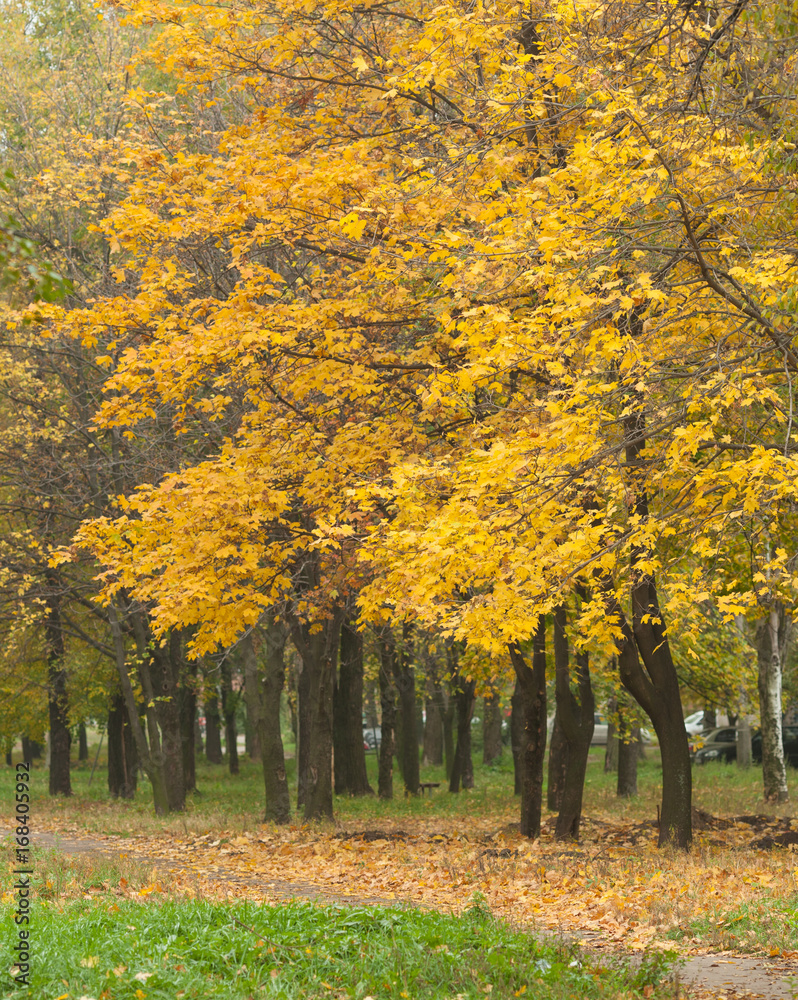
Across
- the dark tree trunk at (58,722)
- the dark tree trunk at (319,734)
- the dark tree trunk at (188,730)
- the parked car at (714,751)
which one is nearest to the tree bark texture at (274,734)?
the dark tree trunk at (319,734)

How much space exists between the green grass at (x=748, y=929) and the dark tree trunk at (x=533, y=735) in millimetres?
6311

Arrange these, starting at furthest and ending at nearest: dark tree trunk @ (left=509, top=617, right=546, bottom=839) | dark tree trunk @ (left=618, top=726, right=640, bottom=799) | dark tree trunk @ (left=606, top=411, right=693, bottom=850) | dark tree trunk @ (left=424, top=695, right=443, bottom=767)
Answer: dark tree trunk @ (left=424, top=695, right=443, bottom=767)
dark tree trunk @ (left=618, top=726, right=640, bottom=799)
dark tree trunk @ (left=509, top=617, right=546, bottom=839)
dark tree trunk @ (left=606, top=411, right=693, bottom=850)

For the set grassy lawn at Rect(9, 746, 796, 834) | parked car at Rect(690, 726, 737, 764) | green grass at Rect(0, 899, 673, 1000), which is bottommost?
parked car at Rect(690, 726, 737, 764)

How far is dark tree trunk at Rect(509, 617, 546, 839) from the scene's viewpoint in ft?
45.9

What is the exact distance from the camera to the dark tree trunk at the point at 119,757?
2755 cm

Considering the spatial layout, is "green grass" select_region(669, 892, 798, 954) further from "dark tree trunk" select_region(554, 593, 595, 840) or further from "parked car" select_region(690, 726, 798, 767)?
"parked car" select_region(690, 726, 798, 767)

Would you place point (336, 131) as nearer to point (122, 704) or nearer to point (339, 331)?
point (339, 331)

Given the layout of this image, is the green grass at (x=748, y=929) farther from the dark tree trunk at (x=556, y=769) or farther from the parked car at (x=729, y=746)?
the parked car at (x=729, y=746)

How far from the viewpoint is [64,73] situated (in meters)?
19.1

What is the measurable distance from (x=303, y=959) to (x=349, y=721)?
18.7 m

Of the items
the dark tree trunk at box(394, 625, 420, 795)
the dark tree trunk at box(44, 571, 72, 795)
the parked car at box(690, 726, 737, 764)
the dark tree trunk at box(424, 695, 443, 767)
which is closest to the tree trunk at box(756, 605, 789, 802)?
the dark tree trunk at box(394, 625, 420, 795)

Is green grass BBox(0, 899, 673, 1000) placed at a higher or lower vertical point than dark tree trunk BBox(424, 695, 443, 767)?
higher

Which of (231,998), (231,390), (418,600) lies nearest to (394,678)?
(231,390)

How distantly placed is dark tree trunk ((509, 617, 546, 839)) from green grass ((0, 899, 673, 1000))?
7.16 meters
